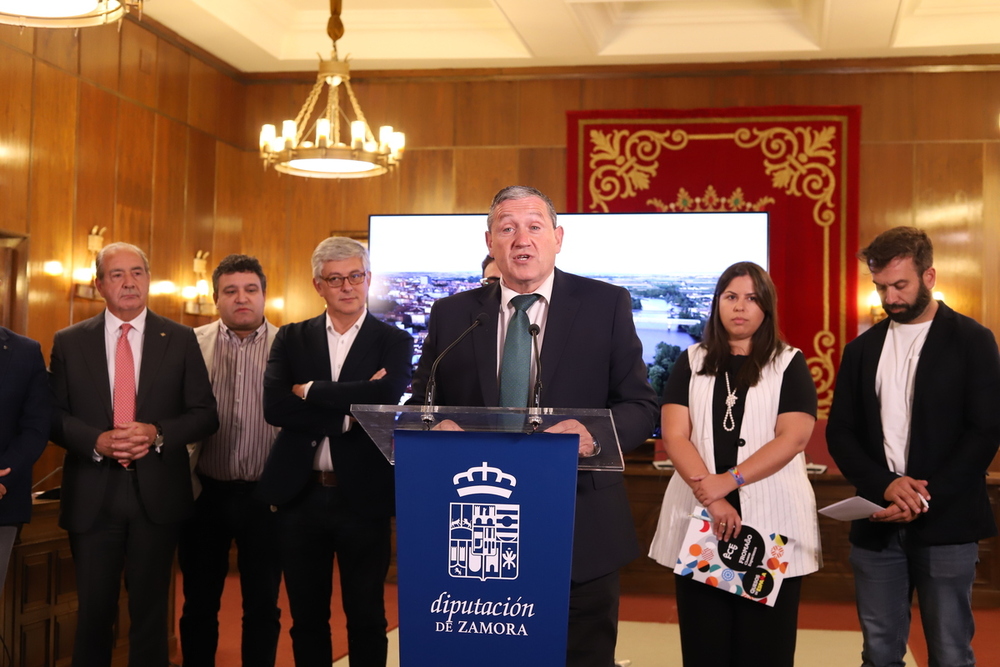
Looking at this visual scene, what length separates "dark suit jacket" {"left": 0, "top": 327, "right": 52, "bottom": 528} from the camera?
3168mm

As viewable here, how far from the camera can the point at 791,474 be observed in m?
2.91

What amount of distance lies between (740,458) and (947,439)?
2.09ft

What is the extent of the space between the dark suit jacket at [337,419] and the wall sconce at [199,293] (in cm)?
428

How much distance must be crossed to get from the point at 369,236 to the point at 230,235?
1343 millimetres

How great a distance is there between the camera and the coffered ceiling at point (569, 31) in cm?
673

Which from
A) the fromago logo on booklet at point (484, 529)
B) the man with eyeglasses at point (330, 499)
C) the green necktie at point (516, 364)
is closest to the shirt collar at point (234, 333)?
the man with eyeglasses at point (330, 499)

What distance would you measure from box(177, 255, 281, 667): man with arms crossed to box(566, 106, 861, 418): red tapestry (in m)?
4.21

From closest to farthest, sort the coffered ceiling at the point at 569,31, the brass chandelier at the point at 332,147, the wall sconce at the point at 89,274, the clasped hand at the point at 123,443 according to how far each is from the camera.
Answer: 1. the clasped hand at the point at 123,443
2. the brass chandelier at the point at 332,147
3. the wall sconce at the point at 89,274
4. the coffered ceiling at the point at 569,31

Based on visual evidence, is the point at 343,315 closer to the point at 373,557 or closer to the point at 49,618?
the point at 373,557

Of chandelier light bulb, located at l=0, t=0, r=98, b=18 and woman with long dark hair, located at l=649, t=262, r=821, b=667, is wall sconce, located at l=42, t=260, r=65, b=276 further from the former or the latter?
woman with long dark hair, located at l=649, t=262, r=821, b=667

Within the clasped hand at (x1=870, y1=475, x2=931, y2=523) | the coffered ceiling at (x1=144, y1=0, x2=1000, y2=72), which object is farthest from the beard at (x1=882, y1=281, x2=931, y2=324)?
the coffered ceiling at (x1=144, y1=0, x2=1000, y2=72)

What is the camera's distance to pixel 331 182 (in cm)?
802

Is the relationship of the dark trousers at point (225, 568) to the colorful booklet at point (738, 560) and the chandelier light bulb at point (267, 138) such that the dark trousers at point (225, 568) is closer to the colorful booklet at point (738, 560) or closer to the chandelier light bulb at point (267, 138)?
the colorful booklet at point (738, 560)

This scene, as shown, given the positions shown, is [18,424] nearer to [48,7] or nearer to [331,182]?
[48,7]
